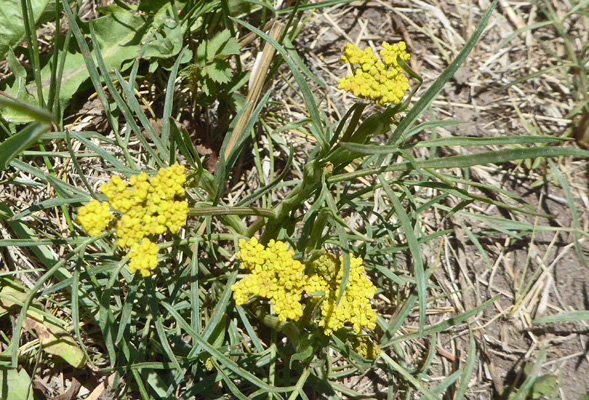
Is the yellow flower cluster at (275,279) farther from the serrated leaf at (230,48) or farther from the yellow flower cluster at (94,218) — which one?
the serrated leaf at (230,48)

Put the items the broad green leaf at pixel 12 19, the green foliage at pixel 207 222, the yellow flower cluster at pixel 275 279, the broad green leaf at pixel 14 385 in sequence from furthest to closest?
the broad green leaf at pixel 12 19
the broad green leaf at pixel 14 385
the green foliage at pixel 207 222
the yellow flower cluster at pixel 275 279

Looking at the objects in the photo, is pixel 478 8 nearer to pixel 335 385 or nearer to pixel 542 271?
pixel 542 271

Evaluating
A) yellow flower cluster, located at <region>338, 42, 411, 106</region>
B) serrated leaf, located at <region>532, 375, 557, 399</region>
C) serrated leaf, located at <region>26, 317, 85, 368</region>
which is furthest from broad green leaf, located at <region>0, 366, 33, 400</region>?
serrated leaf, located at <region>532, 375, 557, 399</region>

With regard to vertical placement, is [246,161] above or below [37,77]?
below

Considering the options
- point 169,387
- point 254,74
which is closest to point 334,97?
point 254,74

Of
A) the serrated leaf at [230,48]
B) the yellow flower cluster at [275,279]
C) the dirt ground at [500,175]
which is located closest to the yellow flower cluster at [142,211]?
the yellow flower cluster at [275,279]

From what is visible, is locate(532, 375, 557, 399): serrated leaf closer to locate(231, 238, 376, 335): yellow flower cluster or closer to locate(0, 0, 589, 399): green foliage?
locate(0, 0, 589, 399): green foliage
